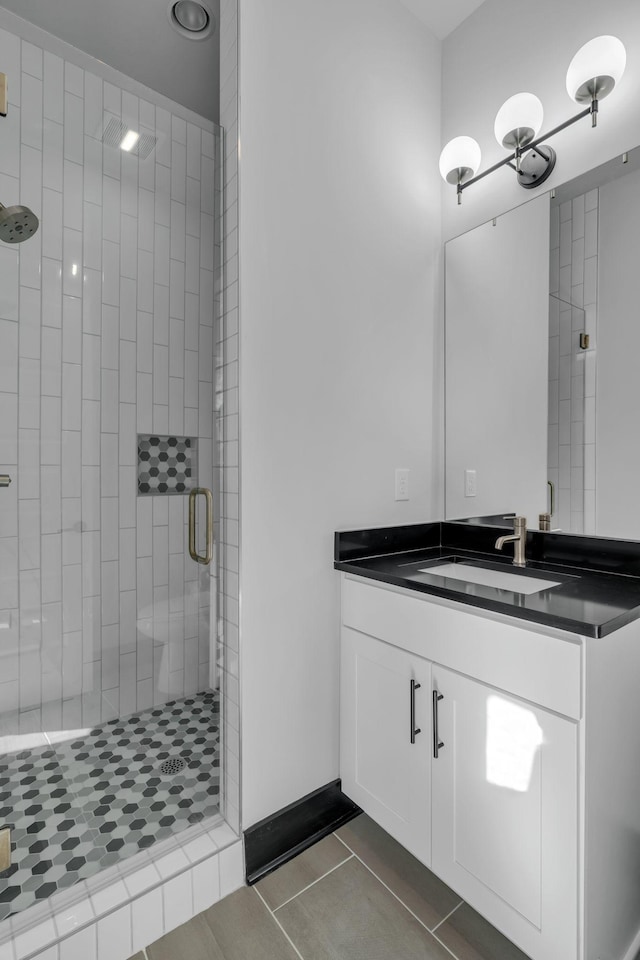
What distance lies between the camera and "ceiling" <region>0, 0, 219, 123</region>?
160 centimetres

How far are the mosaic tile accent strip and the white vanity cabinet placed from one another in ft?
2.31

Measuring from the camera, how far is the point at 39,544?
132cm

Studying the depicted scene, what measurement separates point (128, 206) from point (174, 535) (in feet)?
3.10

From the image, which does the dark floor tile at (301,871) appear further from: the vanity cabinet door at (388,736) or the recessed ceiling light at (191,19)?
the recessed ceiling light at (191,19)

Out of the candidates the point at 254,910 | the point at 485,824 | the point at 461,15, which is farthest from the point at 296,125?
the point at 254,910

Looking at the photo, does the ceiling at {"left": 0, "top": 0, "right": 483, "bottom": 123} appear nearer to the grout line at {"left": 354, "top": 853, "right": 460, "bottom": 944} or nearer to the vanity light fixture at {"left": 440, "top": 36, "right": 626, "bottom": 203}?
the vanity light fixture at {"left": 440, "top": 36, "right": 626, "bottom": 203}

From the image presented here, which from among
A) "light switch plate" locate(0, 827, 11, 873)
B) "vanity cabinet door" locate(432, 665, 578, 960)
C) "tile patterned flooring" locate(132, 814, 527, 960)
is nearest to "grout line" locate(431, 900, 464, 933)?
"tile patterned flooring" locate(132, 814, 527, 960)

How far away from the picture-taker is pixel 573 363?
5.15 feet

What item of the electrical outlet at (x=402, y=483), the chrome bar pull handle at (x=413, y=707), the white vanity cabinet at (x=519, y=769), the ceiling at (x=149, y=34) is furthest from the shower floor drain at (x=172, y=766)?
the ceiling at (x=149, y=34)

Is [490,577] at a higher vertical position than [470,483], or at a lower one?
lower

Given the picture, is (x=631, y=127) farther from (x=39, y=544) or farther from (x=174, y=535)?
(x=39, y=544)

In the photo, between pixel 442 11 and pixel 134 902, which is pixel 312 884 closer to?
pixel 134 902

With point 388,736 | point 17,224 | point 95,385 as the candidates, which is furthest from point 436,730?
point 17,224

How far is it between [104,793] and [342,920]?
28.5 inches
